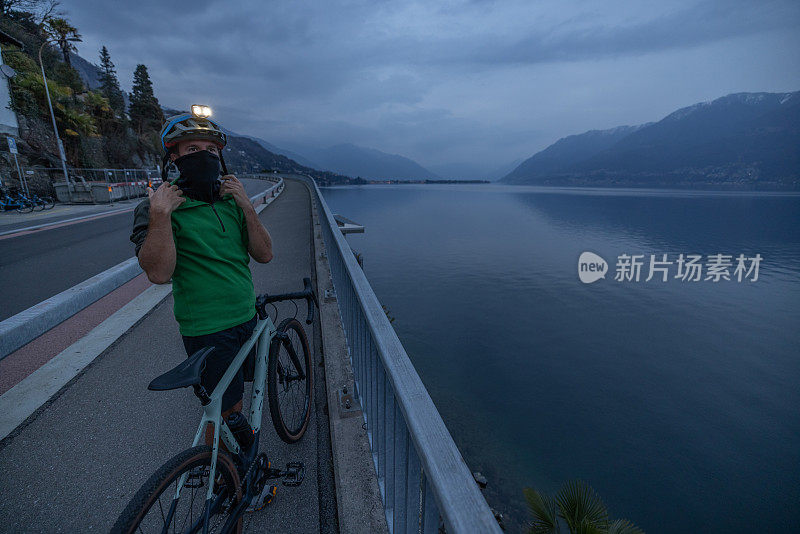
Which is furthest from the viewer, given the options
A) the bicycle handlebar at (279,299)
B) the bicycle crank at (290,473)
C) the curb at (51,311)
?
the curb at (51,311)

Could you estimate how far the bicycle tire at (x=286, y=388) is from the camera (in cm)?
263

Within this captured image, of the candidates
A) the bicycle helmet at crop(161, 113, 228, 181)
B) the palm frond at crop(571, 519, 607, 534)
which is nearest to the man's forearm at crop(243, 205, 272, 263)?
the bicycle helmet at crop(161, 113, 228, 181)

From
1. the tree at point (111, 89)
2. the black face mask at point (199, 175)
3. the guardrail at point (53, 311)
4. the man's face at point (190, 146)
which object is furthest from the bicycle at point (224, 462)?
the tree at point (111, 89)

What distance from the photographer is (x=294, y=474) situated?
97.4 inches

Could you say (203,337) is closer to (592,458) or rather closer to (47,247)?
(47,247)

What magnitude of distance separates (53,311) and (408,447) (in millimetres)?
5766

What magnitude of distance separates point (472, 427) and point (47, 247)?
18.1 m

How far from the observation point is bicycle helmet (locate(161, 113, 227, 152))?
6.76 feet

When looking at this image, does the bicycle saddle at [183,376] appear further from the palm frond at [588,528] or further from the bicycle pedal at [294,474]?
the palm frond at [588,528]

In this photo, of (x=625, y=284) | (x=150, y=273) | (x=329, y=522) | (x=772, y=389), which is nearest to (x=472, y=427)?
(x=329, y=522)

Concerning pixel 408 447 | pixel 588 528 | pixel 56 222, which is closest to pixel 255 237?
pixel 408 447

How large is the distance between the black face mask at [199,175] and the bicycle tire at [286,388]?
121 cm

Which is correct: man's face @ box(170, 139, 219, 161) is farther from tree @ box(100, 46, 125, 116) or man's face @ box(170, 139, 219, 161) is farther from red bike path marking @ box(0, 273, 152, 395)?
tree @ box(100, 46, 125, 116)

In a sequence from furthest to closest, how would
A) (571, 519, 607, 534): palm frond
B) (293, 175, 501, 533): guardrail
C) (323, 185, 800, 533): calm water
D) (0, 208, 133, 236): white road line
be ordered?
(323, 185, 800, 533): calm water
(0, 208, 133, 236): white road line
(571, 519, 607, 534): palm frond
(293, 175, 501, 533): guardrail
